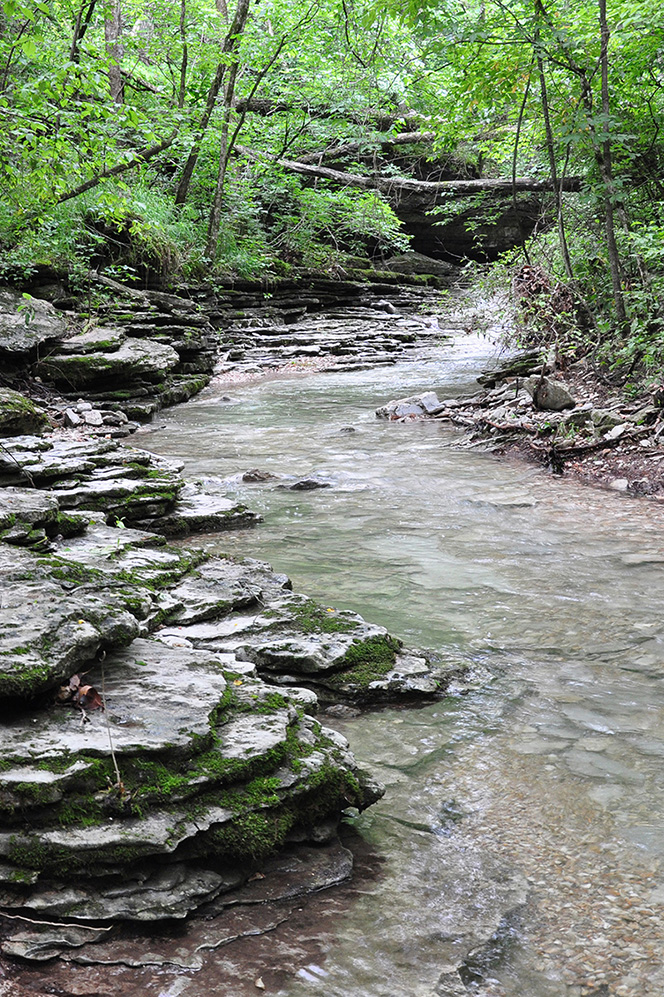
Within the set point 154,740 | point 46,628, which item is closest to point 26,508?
point 46,628

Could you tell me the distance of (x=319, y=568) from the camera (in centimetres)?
553

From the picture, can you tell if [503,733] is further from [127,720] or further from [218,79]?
[218,79]

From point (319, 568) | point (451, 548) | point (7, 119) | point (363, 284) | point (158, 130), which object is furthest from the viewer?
point (363, 284)

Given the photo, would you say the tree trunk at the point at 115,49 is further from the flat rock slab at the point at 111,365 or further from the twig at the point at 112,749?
the twig at the point at 112,749

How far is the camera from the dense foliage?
9203mm

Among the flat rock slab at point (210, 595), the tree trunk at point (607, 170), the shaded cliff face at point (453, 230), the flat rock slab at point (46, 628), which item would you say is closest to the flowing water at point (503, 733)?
the flat rock slab at point (210, 595)

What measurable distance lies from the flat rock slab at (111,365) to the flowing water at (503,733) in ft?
18.1

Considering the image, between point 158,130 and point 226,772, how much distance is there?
46.6 ft

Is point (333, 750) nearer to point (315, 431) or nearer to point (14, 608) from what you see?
point (14, 608)

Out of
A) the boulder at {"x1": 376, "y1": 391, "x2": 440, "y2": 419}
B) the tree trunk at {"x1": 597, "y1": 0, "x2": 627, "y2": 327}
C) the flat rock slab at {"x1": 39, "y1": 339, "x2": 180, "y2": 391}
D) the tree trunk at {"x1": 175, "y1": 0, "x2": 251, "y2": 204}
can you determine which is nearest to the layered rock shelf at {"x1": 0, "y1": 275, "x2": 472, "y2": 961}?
the flat rock slab at {"x1": 39, "y1": 339, "x2": 180, "y2": 391}

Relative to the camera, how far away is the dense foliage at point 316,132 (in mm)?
9203

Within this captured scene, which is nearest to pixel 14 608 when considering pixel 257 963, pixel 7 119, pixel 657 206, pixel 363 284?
pixel 257 963

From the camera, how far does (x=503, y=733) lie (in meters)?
3.35

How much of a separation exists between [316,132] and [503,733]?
24433 mm
